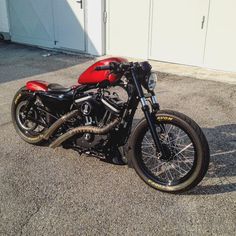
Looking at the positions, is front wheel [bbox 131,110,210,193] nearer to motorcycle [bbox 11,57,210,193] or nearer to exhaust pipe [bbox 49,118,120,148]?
motorcycle [bbox 11,57,210,193]

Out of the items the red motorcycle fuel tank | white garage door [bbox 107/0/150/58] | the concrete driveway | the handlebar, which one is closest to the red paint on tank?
the red motorcycle fuel tank

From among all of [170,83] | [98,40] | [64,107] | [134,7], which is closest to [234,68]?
[170,83]

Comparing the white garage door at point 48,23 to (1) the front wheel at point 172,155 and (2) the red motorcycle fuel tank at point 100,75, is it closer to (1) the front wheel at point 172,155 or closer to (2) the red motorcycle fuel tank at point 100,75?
(2) the red motorcycle fuel tank at point 100,75

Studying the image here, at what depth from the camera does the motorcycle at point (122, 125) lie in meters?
2.82

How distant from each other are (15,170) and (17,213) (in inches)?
29.7

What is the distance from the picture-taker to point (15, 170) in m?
3.38

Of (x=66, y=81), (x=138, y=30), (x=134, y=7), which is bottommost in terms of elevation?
(x=66, y=81)

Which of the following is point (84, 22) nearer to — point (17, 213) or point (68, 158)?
point (68, 158)

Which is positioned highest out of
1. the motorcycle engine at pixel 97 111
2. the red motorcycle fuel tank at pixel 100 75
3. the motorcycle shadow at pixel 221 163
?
the red motorcycle fuel tank at pixel 100 75

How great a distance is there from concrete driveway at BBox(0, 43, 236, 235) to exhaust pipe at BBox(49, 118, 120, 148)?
0.22 metres

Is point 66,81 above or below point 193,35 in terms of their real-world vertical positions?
below

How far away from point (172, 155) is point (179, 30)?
5.04 metres

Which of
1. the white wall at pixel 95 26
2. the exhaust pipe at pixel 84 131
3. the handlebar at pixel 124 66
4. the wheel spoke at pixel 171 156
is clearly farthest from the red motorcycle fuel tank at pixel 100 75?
the white wall at pixel 95 26

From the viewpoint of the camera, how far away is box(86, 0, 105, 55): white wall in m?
8.29
